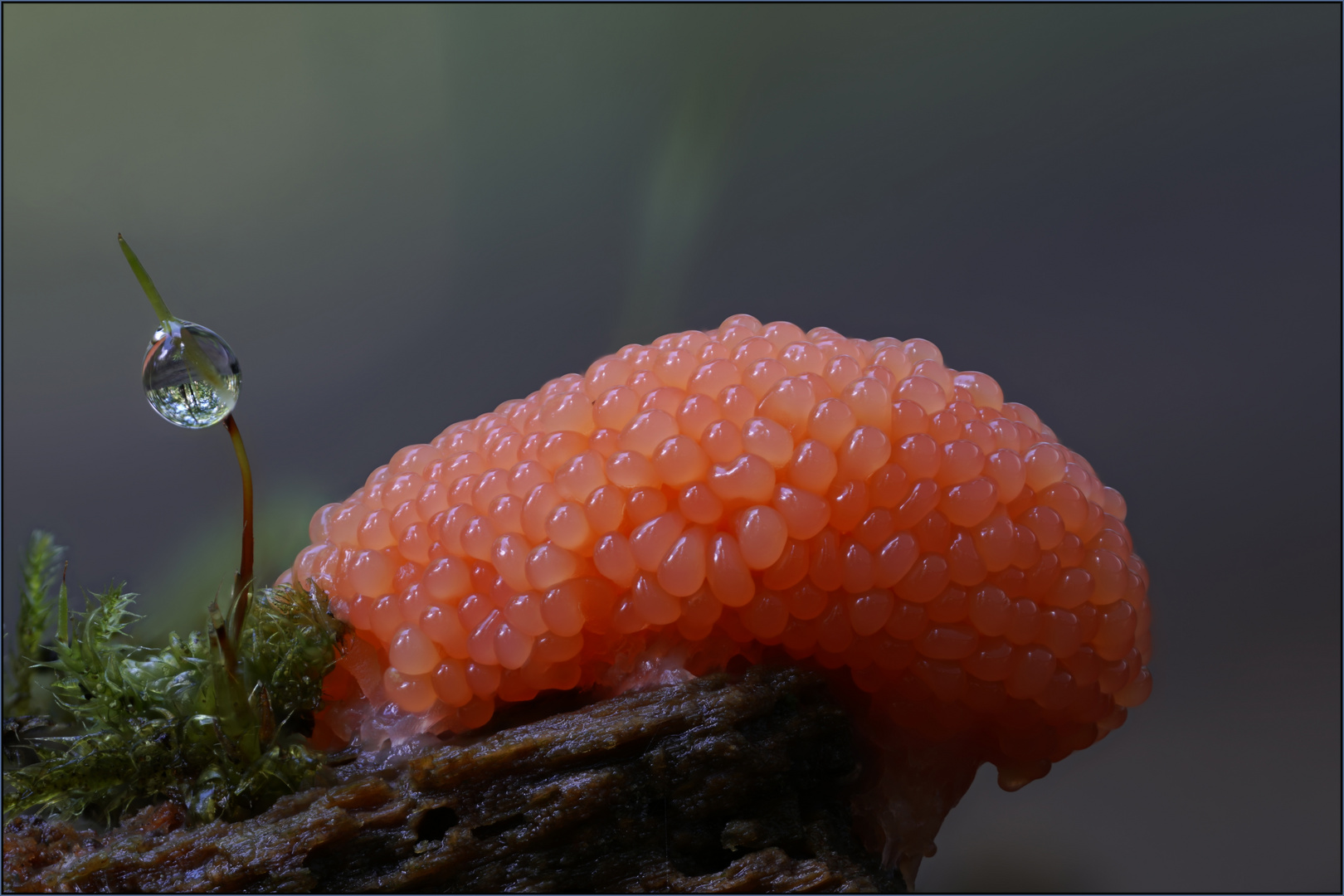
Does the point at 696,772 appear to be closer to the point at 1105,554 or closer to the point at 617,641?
the point at 617,641

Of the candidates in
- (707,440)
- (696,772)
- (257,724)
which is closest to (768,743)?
(696,772)

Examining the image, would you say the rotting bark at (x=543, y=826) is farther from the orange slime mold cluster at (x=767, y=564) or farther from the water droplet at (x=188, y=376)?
the water droplet at (x=188, y=376)

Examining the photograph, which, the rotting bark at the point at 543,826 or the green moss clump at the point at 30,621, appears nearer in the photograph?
the rotting bark at the point at 543,826

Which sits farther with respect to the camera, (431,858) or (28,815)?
(28,815)

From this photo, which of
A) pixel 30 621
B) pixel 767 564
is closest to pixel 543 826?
pixel 767 564

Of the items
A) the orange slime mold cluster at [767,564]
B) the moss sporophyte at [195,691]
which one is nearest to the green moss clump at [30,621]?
the moss sporophyte at [195,691]

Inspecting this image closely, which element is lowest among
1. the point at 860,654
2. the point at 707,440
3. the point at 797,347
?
the point at 860,654

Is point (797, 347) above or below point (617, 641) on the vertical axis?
above
